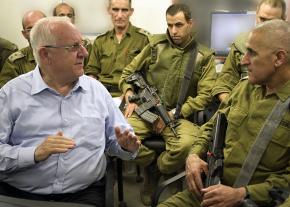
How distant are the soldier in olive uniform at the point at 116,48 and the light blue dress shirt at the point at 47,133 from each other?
1.57 m

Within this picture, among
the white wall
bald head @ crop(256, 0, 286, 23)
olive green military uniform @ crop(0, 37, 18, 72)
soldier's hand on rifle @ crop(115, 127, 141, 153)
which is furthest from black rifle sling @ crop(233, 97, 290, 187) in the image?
olive green military uniform @ crop(0, 37, 18, 72)

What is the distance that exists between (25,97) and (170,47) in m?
1.47

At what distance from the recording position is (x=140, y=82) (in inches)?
115

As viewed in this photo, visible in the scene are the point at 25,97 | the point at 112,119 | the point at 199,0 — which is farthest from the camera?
the point at 199,0

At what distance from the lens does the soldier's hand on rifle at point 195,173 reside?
1721 mm

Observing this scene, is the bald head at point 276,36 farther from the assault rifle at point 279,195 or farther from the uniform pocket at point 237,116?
the assault rifle at point 279,195

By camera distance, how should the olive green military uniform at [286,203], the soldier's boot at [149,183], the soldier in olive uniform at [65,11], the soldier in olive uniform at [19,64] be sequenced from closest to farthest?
the olive green military uniform at [286,203] → the soldier's boot at [149,183] → the soldier in olive uniform at [19,64] → the soldier in olive uniform at [65,11]

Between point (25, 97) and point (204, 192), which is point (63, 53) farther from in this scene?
point (204, 192)

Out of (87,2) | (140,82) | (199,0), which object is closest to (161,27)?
(199,0)

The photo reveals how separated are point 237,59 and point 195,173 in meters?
1.29

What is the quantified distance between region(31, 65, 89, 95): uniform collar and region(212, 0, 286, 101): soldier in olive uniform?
1157 millimetres

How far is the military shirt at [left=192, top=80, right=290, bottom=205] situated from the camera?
1.58 metres

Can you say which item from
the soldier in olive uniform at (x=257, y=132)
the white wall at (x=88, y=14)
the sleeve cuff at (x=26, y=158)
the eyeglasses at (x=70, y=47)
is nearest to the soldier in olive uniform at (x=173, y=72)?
the white wall at (x=88, y=14)

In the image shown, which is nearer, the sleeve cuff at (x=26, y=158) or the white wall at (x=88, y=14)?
the sleeve cuff at (x=26, y=158)
